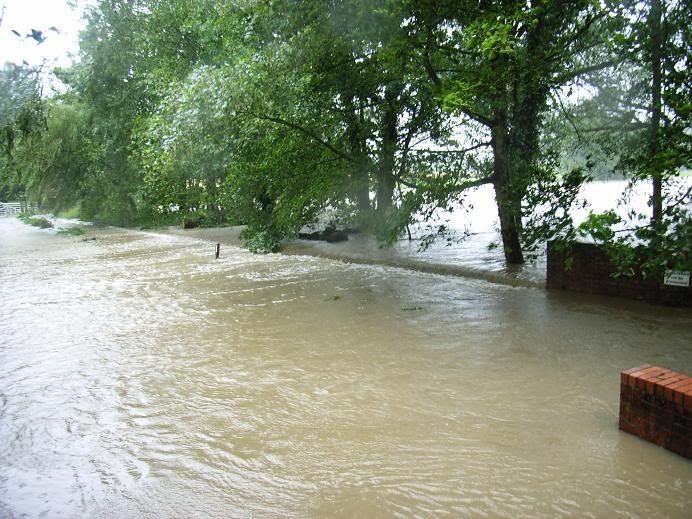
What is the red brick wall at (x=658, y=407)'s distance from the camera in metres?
3.86

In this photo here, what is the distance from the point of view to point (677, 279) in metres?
7.91

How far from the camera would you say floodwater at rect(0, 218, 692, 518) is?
3689 millimetres

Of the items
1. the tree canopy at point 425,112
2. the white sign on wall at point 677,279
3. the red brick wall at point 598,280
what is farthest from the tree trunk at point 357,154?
the white sign on wall at point 677,279

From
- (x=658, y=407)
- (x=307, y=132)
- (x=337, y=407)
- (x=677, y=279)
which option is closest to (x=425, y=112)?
(x=307, y=132)

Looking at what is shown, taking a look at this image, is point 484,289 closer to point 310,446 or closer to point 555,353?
point 555,353

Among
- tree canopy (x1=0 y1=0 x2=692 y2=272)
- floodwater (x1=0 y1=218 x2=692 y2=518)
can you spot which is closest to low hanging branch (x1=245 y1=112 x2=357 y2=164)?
tree canopy (x1=0 y1=0 x2=692 y2=272)

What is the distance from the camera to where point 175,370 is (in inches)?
255

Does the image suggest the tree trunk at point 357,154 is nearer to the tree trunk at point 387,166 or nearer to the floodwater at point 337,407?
the tree trunk at point 387,166

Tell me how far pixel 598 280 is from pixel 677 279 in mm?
1436

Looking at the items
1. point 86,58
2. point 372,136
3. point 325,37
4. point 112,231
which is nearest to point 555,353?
point 325,37

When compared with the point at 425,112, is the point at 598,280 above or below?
below

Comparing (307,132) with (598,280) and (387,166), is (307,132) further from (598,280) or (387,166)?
(598,280)

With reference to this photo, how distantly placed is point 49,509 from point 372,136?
10795mm

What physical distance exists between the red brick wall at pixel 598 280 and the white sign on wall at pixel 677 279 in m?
0.13
